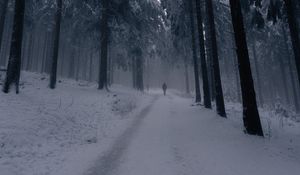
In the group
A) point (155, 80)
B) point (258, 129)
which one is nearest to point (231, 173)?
point (258, 129)

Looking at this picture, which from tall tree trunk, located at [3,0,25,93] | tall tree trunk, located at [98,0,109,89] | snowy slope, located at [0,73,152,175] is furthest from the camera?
tall tree trunk, located at [98,0,109,89]

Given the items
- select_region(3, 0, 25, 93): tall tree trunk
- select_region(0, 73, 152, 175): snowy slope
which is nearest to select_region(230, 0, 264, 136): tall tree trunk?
select_region(0, 73, 152, 175): snowy slope

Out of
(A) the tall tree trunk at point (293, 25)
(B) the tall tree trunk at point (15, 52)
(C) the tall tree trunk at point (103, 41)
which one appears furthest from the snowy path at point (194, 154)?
(C) the tall tree trunk at point (103, 41)

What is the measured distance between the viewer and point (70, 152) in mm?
7816

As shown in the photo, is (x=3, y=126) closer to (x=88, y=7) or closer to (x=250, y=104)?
(x=250, y=104)

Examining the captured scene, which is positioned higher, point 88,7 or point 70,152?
point 88,7

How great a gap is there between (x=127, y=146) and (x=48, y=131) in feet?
9.29

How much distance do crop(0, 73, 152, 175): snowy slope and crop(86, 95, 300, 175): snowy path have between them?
1.09m

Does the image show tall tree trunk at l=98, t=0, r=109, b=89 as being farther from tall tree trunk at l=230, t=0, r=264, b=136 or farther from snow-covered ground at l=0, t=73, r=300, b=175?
tall tree trunk at l=230, t=0, r=264, b=136

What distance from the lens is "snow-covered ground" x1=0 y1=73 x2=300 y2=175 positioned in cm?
643

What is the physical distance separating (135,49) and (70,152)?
1826 centimetres

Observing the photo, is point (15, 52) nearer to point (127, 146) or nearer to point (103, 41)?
point (127, 146)

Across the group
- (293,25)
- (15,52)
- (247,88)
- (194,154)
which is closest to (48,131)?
(15,52)

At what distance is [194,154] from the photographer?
295 inches
